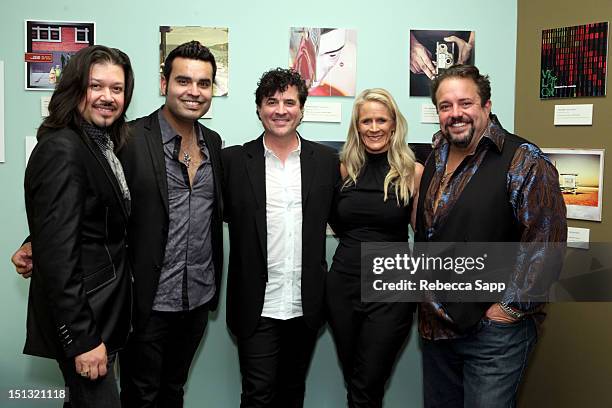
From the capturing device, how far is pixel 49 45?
2.83 meters

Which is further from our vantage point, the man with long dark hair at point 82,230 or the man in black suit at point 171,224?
the man in black suit at point 171,224

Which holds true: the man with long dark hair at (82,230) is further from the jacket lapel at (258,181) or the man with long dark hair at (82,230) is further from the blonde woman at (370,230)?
the blonde woman at (370,230)

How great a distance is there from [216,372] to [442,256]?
5.13 ft

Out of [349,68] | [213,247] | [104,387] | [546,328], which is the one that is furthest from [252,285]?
[546,328]

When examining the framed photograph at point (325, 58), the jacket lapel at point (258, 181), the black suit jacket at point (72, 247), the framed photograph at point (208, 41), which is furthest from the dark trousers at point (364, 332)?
the framed photograph at point (208, 41)

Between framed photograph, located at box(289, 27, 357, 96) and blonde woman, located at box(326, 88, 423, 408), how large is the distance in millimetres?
497

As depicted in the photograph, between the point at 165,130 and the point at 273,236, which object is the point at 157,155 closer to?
the point at 165,130

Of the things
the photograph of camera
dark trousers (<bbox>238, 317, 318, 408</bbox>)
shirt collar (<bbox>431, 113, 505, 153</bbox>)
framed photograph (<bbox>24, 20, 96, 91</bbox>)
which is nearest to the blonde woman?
dark trousers (<bbox>238, 317, 318, 408</bbox>)

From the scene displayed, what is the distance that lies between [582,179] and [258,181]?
1552 mm

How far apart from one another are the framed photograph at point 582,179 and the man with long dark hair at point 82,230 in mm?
2059

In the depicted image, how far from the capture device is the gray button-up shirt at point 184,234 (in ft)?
7.15

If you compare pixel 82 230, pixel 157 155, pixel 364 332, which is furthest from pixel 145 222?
pixel 364 332

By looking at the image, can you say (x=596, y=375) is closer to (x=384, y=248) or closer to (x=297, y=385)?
(x=384, y=248)

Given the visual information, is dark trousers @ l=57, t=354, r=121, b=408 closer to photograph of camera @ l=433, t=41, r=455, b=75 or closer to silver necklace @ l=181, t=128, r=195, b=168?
silver necklace @ l=181, t=128, r=195, b=168
